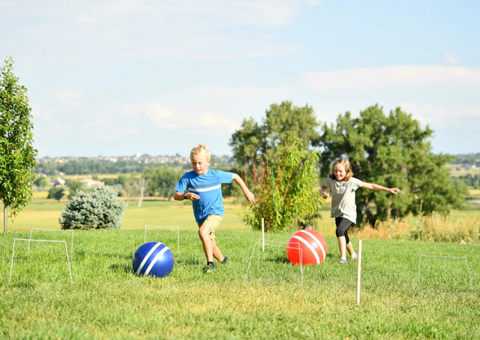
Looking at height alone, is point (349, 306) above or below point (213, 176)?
below

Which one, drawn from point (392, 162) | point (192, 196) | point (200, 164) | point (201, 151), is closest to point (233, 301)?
point (192, 196)

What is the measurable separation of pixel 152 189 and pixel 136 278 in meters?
90.8

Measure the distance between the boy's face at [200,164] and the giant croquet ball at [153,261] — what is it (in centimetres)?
135

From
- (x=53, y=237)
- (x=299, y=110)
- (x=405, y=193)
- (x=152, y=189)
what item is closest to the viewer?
(x=53, y=237)

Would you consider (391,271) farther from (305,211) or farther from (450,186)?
(450,186)

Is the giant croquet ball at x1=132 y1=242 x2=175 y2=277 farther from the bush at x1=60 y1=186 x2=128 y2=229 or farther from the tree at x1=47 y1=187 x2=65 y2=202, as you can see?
the tree at x1=47 y1=187 x2=65 y2=202

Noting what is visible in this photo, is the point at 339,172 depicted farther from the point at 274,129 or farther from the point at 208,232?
the point at 274,129

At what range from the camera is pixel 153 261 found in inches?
270

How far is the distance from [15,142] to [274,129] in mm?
29929

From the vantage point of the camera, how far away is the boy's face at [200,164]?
23.9 feet

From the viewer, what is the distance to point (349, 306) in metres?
5.47

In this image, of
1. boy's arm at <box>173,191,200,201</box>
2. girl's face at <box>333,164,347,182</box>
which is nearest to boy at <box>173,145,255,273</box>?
boy's arm at <box>173,191,200,201</box>

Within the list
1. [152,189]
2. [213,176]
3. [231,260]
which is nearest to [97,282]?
[213,176]

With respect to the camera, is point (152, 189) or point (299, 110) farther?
point (152, 189)
